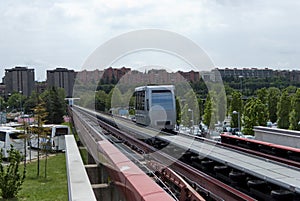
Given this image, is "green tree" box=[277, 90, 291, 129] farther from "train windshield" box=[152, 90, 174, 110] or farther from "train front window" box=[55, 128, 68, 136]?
"train windshield" box=[152, 90, 174, 110]

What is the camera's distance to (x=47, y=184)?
2244 cm

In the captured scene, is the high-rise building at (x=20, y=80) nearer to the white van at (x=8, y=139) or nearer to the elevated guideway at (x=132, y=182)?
the white van at (x=8, y=139)

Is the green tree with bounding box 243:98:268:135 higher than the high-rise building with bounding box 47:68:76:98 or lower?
lower

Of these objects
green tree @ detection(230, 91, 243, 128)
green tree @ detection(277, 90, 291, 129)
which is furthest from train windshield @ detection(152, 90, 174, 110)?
green tree @ detection(230, 91, 243, 128)

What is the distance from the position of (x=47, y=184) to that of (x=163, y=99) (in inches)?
323

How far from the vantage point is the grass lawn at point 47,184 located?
1861 cm

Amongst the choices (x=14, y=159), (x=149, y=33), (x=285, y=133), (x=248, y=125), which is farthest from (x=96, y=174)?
(x=248, y=125)

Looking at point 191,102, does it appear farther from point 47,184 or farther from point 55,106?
point 55,106

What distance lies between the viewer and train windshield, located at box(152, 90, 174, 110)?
1984 centimetres

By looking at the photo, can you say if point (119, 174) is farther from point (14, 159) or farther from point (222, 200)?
point (14, 159)

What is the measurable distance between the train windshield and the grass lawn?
6090mm

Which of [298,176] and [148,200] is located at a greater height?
[148,200]

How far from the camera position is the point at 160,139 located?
15.5 meters

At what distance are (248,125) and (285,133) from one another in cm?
2097
